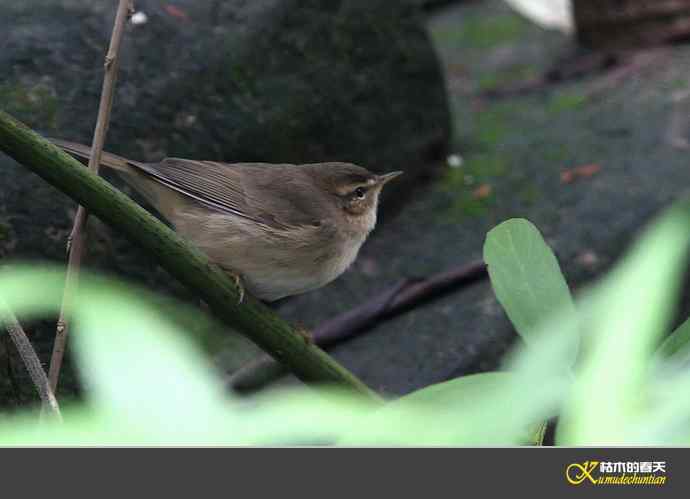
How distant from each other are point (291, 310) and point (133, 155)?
4.10 ft

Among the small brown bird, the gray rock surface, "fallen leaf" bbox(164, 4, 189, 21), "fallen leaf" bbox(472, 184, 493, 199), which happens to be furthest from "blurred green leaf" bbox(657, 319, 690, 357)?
"fallen leaf" bbox(472, 184, 493, 199)

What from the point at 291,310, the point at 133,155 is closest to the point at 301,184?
the point at 133,155

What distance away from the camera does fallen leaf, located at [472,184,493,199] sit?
5.59 m

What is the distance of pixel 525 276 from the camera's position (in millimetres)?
1258

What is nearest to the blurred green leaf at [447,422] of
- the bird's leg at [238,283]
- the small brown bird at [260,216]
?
the bird's leg at [238,283]

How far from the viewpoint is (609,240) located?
4.92 meters

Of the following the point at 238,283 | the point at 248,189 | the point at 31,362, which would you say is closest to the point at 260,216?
the point at 248,189

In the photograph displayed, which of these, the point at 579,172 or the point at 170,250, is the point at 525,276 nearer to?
the point at 170,250

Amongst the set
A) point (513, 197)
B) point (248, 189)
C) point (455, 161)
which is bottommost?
point (248, 189)

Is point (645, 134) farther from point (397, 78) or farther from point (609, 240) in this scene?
point (397, 78)

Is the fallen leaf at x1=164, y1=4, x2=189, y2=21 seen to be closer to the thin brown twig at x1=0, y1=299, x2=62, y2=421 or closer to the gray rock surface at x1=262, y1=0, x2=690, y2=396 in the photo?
the gray rock surface at x1=262, y1=0, x2=690, y2=396

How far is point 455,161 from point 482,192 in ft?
1.62
